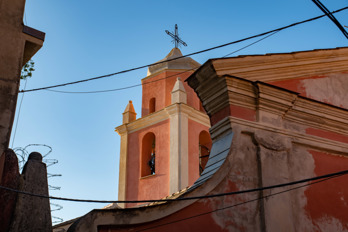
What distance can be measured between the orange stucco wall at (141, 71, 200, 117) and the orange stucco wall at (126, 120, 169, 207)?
3.12ft

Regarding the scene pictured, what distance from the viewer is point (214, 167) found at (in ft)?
22.5

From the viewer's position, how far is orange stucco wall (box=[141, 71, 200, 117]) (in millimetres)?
18531

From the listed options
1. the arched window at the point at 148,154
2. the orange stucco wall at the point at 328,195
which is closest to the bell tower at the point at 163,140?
the arched window at the point at 148,154

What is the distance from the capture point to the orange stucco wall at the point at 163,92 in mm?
18531

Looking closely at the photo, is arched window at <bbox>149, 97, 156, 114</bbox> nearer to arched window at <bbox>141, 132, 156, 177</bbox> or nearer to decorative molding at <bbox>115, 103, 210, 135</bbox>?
decorative molding at <bbox>115, 103, 210, 135</bbox>

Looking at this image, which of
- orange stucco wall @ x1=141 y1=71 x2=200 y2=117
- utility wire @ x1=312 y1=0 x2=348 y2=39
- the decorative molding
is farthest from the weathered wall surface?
orange stucco wall @ x1=141 y1=71 x2=200 y2=117

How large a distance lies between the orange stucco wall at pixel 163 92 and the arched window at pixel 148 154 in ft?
3.28

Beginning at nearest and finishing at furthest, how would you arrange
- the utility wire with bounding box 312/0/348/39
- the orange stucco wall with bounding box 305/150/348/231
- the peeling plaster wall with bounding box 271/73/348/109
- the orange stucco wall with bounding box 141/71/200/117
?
the utility wire with bounding box 312/0/348/39
the orange stucco wall with bounding box 305/150/348/231
the peeling plaster wall with bounding box 271/73/348/109
the orange stucco wall with bounding box 141/71/200/117

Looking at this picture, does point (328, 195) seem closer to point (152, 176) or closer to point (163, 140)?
point (152, 176)

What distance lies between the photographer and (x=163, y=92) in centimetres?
1862

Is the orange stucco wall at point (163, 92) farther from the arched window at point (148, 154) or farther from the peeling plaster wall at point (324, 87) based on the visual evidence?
the peeling plaster wall at point (324, 87)

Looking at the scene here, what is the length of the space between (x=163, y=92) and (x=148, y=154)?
2271 millimetres

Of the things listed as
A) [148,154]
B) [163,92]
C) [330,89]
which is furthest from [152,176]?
[330,89]

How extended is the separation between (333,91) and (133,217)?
4.17m
